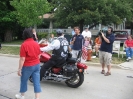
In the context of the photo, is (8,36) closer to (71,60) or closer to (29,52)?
(71,60)

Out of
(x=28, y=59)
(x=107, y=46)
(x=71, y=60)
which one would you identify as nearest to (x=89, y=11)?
(x=107, y=46)

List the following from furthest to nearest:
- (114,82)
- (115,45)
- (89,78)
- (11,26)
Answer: (11,26)
(115,45)
(89,78)
(114,82)

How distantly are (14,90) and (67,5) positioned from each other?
11.9 metres

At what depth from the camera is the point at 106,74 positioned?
26.7 feet

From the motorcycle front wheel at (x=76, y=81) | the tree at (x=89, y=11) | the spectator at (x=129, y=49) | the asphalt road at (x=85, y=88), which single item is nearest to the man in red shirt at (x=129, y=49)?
the spectator at (x=129, y=49)

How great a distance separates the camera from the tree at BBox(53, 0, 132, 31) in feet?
53.7

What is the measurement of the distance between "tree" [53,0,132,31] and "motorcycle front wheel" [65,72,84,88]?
1037cm

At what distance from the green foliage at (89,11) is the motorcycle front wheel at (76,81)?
34.0 ft

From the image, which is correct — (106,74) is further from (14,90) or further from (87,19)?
(87,19)

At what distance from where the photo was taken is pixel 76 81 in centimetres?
633

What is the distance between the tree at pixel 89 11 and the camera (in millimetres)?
16375

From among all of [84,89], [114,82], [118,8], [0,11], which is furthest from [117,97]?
[0,11]

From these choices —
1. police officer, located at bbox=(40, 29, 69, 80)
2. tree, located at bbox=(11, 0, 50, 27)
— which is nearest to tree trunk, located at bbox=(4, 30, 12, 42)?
tree, located at bbox=(11, 0, 50, 27)

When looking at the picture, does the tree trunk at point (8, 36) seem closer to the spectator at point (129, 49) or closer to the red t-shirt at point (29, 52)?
the spectator at point (129, 49)
